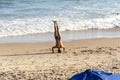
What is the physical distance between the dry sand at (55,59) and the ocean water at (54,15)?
2748mm

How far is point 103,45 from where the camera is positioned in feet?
50.0

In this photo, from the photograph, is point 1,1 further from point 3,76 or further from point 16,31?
point 3,76

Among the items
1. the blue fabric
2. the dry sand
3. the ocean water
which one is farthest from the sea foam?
the blue fabric

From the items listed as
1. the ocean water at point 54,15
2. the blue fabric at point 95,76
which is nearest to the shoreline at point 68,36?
the ocean water at point 54,15

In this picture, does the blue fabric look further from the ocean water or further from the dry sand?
the ocean water

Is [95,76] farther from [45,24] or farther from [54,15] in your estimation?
[54,15]

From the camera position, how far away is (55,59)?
1290 cm

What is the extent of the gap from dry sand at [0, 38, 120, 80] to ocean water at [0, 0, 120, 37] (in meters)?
2.75

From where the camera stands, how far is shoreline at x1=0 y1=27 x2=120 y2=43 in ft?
53.3

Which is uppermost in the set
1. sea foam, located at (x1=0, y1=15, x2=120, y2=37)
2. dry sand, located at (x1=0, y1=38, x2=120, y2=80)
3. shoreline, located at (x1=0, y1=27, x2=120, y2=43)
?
sea foam, located at (x1=0, y1=15, x2=120, y2=37)

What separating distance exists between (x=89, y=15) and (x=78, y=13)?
781mm

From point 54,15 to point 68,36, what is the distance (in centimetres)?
505

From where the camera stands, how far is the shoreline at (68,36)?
1623cm

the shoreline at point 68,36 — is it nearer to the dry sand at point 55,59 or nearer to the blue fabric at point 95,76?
the dry sand at point 55,59
